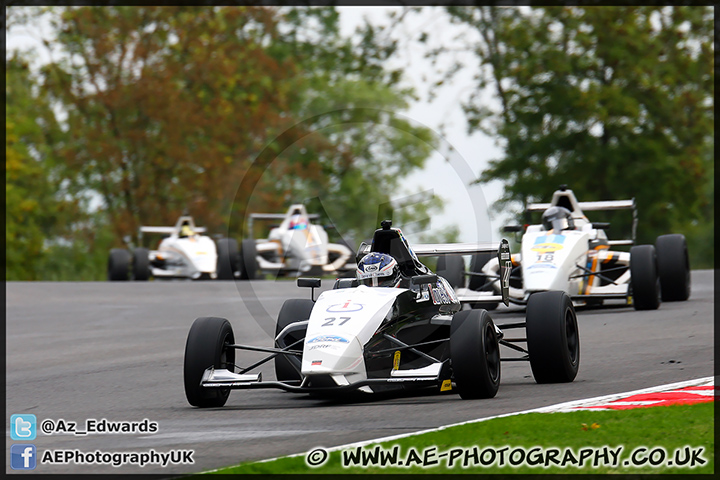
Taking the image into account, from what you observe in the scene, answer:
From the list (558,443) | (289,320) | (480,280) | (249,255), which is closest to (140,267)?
(249,255)

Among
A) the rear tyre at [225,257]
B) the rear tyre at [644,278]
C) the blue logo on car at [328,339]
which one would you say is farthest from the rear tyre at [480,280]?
the rear tyre at [225,257]

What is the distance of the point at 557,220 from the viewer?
17.0m

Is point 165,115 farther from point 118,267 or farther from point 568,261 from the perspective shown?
point 568,261

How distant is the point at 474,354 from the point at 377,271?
1.51 m

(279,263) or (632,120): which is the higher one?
(632,120)

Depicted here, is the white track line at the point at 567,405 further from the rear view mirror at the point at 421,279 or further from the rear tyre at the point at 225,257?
the rear tyre at the point at 225,257

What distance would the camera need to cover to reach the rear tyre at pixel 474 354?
855cm

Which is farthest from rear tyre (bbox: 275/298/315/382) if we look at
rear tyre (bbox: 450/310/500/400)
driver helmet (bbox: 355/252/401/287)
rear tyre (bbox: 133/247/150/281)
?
rear tyre (bbox: 133/247/150/281)

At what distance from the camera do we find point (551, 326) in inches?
374

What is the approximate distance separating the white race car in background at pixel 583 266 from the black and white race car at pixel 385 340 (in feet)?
18.5

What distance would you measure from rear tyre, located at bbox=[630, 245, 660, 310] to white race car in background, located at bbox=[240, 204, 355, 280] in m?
12.8

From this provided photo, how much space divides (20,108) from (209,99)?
10081mm
